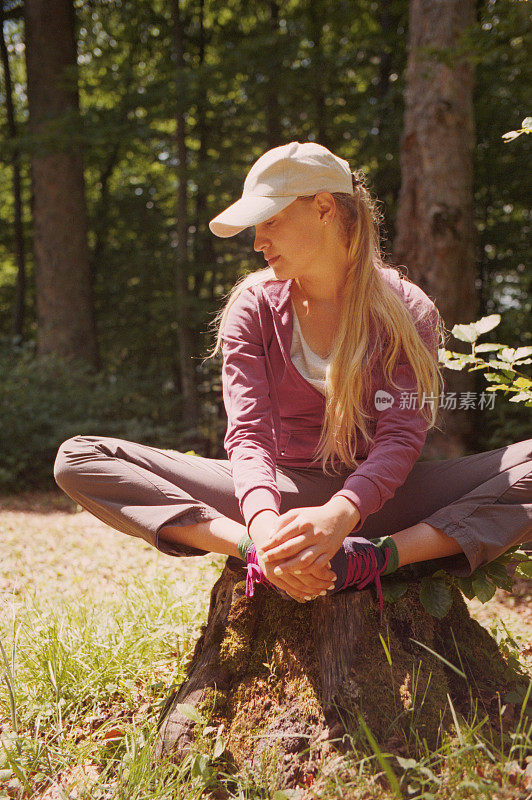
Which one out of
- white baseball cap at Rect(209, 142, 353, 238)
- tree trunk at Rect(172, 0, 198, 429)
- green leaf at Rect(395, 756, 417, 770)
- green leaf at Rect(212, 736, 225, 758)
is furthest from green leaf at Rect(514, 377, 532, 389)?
tree trunk at Rect(172, 0, 198, 429)

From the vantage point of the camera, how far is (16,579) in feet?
11.0

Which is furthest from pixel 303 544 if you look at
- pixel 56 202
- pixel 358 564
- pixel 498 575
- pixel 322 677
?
pixel 56 202

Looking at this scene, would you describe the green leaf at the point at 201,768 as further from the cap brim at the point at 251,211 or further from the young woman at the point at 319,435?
the cap brim at the point at 251,211

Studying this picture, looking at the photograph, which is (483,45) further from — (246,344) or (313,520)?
(313,520)

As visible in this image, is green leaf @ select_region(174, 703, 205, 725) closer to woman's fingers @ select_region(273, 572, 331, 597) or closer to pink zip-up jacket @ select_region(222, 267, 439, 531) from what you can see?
woman's fingers @ select_region(273, 572, 331, 597)

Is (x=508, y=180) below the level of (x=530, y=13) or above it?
below

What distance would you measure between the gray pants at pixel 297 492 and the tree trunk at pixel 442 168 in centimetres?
274

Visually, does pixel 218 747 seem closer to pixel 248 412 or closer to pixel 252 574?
pixel 252 574

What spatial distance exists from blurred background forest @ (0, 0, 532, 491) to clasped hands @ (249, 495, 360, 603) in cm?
352

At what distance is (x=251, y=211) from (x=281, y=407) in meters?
0.67

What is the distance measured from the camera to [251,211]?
1.97 meters

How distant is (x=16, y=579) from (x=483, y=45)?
14.2 ft

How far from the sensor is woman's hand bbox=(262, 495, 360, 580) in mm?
1622

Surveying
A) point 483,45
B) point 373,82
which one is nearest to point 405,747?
point 483,45
